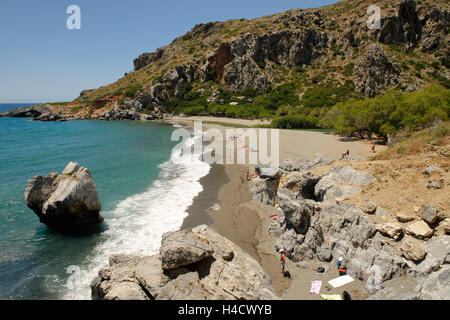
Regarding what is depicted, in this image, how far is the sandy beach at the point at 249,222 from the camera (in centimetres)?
834

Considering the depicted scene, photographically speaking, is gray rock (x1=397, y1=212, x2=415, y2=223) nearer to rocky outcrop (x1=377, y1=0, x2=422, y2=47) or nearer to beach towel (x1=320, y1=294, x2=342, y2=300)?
beach towel (x1=320, y1=294, x2=342, y2=300)

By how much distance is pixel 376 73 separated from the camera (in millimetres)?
65625

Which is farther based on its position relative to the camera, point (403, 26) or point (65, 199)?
point (403, 26)

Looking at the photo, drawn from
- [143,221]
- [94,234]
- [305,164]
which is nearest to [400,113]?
[305,164]

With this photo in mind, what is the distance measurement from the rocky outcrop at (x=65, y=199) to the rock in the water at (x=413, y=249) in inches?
545

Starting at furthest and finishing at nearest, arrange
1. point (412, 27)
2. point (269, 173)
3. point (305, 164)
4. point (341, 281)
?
point (412, 27) < point (305, 164) < point (269, 173) < point (341, 281)

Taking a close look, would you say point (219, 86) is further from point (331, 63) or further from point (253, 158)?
point (253, 158)

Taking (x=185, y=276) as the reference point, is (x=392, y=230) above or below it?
below

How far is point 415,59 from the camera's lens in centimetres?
7250

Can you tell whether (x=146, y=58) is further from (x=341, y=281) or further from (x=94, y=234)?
(x=341, y=281)

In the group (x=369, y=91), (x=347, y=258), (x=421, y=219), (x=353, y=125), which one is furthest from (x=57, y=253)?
(x=369, y=91)

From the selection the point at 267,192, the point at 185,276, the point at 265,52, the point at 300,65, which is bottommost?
the point at 267,192

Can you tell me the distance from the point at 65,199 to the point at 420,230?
48.9 feet

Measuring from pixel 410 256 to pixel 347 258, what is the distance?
1.91 m
